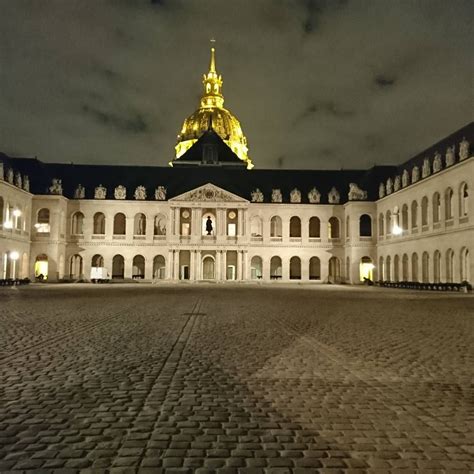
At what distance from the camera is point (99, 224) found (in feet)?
251

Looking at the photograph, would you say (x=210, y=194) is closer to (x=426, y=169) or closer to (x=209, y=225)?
(x=209, y=225)

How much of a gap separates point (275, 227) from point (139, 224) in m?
19.5

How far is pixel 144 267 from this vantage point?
76.1 m

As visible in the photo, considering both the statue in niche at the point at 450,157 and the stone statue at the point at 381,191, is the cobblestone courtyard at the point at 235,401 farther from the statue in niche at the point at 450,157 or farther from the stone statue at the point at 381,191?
the stone statue at the point at 381,191

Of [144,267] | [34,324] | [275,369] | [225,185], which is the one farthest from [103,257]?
[275,369]

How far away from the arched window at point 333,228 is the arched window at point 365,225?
4.88m

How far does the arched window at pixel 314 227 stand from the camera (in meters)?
77.6

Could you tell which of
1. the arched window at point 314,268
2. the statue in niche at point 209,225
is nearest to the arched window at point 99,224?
the statue in niche at point 209,225

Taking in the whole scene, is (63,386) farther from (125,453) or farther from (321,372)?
(321,372)

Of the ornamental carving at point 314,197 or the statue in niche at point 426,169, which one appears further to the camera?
the ornamental carving at point 314,197

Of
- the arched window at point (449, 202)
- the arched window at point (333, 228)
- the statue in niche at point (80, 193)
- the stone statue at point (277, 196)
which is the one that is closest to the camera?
the arched window at point (449, 202)

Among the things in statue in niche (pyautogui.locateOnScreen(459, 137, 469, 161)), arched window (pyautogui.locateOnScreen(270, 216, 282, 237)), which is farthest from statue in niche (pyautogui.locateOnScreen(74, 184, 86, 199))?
statue in niche (pyautogui.locateOnScreen(459, 137, 469, 161))

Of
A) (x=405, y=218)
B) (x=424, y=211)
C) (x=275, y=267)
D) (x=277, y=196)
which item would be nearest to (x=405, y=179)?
(x=405, y=218)

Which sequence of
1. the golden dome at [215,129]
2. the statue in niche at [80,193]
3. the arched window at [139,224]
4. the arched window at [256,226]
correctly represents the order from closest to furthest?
the statue in niche at [80,193], the arched window at [139,224], the arched window at [256,226], the golden dome at [215,129]
